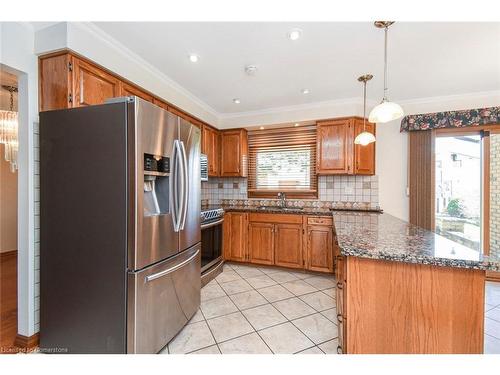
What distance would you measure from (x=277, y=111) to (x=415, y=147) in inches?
82.3

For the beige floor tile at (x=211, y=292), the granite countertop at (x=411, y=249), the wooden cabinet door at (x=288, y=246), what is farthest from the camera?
the wooden cabinet door at (x=288, y=246)

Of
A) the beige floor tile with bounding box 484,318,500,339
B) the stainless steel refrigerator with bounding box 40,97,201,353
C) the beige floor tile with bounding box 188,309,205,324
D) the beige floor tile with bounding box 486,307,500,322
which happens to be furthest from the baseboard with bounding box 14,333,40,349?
the beige floor tile with bounding box 486,307,500,322

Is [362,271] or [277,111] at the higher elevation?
[277,111]

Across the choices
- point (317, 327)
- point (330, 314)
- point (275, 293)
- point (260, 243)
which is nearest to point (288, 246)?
point (260, 243)

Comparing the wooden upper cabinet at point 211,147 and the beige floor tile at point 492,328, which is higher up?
the wooden upper cabinet at point 211,147

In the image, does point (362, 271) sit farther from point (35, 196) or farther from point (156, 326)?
point (35, 196)

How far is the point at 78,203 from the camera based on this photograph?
154cm

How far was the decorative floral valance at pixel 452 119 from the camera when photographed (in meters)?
2.93

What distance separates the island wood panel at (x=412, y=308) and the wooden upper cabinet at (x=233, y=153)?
288 centimetres

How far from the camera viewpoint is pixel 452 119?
3.06 m

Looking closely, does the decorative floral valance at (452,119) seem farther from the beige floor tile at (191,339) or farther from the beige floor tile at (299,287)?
the beige floor tile at (191,339)

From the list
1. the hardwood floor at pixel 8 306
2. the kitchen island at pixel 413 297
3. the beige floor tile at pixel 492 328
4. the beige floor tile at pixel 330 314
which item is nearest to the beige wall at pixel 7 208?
the hardwood floor at pixel 8 306

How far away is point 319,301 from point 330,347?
0.78m
